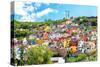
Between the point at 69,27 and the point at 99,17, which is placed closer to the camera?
the point at 69,27

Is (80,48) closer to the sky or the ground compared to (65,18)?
closer to the ground

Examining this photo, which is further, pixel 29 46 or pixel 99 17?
pixel 99 17

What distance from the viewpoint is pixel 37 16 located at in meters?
2.19

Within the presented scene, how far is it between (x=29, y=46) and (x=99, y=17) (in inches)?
37.5

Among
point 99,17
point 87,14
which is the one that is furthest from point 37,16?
point 99,17

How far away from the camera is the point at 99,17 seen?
2.54m

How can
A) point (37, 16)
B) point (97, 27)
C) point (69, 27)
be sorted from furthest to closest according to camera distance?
point (97, 27) → point (69, 27) → point (37, 16)
